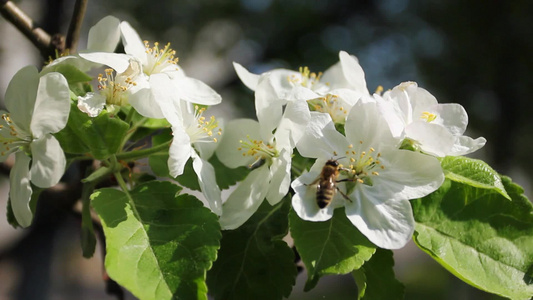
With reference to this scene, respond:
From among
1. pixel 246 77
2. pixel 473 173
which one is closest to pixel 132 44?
pixel 246 77

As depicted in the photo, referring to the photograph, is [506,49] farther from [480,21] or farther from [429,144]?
[429,144]

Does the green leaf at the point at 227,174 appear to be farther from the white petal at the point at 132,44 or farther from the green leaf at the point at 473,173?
the green leaf at the point at 473,173

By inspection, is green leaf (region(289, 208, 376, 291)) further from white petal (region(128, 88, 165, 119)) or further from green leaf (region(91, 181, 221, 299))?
white petal (region(128, 88, 165, 119))

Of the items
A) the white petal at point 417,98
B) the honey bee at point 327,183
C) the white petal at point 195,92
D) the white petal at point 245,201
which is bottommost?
the white petal at point 245,201

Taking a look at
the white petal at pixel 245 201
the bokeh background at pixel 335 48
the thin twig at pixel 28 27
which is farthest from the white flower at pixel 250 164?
the bokeh background at pixel 335 48

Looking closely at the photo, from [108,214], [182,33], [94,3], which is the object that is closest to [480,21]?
[182,33]

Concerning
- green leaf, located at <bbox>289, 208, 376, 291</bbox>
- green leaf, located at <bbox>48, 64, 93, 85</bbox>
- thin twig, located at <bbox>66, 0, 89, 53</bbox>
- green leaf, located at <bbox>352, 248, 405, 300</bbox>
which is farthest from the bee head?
thin twig, located at <bbox>66, 0, 89, 53</bbox>

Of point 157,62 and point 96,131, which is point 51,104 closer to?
point 96,131
